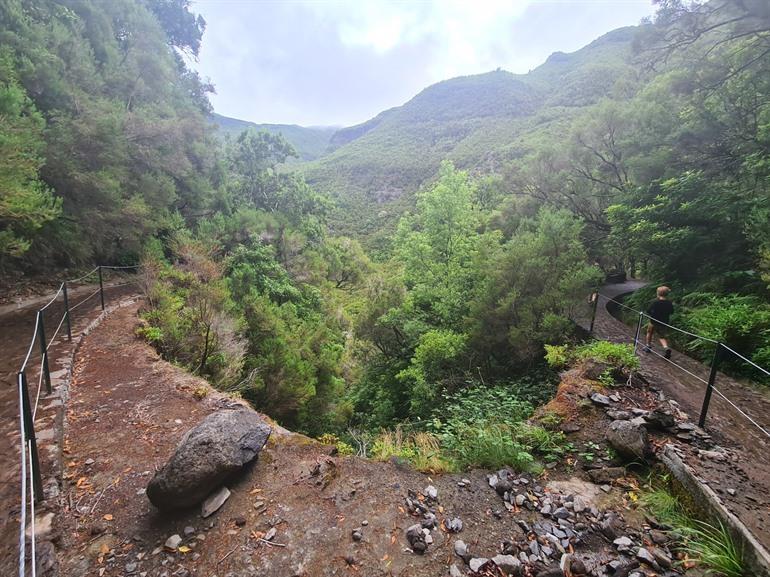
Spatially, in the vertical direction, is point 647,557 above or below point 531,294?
below

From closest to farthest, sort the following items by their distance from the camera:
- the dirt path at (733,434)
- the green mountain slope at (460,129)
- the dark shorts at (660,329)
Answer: the dirt path at (733,434)
the dark shorts at (660,329)
the green mountain slope at (460,129)

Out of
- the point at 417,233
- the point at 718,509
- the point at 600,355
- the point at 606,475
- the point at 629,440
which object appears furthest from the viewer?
the point at 417,233

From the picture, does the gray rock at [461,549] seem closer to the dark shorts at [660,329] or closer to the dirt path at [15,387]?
the dirt path at [15,387]

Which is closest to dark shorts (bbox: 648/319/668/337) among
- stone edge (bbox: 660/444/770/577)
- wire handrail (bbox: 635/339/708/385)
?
wire handrail (bbox: 635/339/708/385)

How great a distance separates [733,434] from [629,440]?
4.56 feet

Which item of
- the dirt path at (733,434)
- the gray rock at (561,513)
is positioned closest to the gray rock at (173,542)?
the gray rock at (561,513)

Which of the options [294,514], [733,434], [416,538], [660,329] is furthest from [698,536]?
[660,329]

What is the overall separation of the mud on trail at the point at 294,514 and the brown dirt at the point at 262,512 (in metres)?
0.01

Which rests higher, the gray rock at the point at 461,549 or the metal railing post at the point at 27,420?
the metal railing post at the point at 27,420

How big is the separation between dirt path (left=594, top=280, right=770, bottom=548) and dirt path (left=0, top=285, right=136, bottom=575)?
5904mm

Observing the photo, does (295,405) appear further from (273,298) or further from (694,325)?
(694,325)

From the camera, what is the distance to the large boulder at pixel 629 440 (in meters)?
4.03

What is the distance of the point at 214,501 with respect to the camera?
11.1ft

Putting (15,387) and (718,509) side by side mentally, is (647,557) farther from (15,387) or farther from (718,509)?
(15,387)
